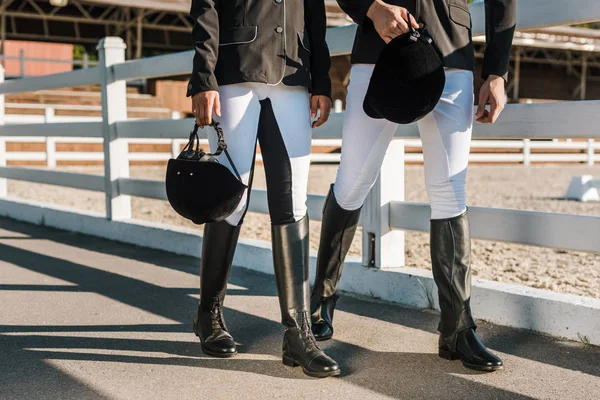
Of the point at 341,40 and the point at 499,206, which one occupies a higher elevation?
the point at 341,40

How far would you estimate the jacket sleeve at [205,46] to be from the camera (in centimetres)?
271

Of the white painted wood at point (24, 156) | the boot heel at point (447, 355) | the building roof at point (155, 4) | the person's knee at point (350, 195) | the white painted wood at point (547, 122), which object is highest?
the building roof at point (155, 4)

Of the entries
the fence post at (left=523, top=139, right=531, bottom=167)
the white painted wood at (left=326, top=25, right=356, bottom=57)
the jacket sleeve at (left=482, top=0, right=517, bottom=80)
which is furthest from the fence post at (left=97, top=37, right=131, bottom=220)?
the fence post at (left=523, top=139, right=531, bottom=167)

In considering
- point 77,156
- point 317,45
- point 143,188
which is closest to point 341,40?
point 317,45

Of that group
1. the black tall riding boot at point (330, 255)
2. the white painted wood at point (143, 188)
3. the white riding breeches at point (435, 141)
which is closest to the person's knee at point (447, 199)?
the white riding breeches at point (435, 141)

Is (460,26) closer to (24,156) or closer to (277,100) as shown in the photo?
(277,100)

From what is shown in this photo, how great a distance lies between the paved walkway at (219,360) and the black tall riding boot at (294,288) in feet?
0.30

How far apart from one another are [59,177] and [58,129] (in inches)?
16.0

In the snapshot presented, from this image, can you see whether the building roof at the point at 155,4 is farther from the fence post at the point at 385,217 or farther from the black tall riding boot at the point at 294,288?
the black tall riding boot at the point at 294,288

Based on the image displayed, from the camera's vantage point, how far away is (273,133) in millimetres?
2836

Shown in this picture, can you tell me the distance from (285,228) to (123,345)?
818mm

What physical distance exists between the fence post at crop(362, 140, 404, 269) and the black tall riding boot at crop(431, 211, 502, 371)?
112cm

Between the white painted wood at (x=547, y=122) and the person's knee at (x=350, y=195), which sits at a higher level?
the white painted wood at (x=547, y=122)

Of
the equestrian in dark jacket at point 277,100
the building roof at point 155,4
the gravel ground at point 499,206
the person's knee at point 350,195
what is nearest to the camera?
the equestrian in dark jacket at point 277,100
